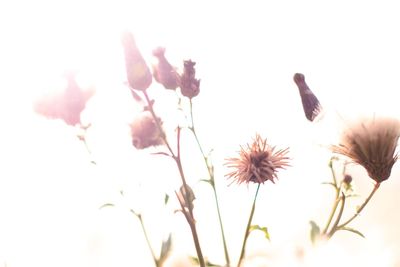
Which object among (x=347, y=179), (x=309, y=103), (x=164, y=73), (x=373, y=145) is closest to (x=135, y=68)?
(x=164, y=73)

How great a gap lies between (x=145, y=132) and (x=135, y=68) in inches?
9.1

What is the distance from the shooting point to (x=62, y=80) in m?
1.81

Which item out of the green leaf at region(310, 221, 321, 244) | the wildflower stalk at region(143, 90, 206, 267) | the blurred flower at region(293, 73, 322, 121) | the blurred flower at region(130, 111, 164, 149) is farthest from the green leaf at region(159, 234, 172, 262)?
the blurred flower at region(293, 73, 322, 121)

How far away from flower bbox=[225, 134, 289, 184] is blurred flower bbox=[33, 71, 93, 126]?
1.87 ft

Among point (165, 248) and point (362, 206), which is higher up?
point (362, 206)

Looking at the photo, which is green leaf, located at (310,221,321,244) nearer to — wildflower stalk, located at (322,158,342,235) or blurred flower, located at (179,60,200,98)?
wildflower stalk, located at (322,158,342,235)

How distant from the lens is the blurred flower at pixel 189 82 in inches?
75.0

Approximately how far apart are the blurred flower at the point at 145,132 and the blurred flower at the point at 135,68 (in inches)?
5.6

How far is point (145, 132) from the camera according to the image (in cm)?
185

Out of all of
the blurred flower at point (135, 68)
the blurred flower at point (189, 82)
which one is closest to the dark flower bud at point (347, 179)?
the blurred flower at point (189, 82)

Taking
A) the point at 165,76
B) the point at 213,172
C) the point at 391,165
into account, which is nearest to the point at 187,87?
the point at 165,76

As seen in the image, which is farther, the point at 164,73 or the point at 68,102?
the point at 164,73

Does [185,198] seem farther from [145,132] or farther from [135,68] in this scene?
[135,68]

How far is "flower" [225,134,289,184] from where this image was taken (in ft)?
6.03
